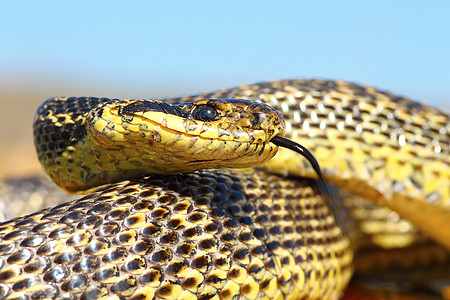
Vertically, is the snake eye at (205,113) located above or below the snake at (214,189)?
above

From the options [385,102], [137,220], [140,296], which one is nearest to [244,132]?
[137,220]

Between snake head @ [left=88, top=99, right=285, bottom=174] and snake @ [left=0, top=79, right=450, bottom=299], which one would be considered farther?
snake head @ [left=88, top=99, right=285, bottom=174]

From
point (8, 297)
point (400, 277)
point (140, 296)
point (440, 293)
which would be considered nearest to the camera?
point (8, 297)

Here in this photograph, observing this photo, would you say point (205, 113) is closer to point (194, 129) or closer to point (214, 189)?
point (194, 129)

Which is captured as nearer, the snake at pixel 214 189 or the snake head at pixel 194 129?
the snake at pixel 214 189

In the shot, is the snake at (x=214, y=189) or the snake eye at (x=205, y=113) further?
the snake eye at (x=205, y=113)

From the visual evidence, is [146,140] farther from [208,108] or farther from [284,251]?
[284,251]

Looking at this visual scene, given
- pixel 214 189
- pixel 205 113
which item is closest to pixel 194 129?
pixel 205 113
